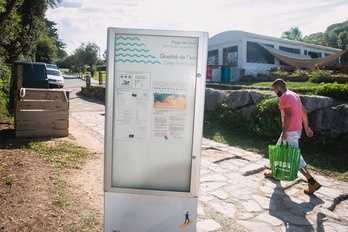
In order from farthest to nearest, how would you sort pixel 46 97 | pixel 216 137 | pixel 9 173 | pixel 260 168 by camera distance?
pixel 216 137 < pixel 46 97 < pixel 260 168 < pixel 9 173

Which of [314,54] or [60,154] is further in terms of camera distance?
[314,54]

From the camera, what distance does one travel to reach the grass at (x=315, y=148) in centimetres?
501

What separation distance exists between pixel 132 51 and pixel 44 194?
245cm

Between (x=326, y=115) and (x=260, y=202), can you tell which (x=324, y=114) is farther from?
(x=260, y=202)

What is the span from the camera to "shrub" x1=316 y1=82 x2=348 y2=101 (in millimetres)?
6383

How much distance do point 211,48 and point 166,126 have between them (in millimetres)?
18491

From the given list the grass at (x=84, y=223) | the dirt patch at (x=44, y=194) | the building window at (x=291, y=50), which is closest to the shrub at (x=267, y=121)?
the dirt patch at (x=44, y=194)

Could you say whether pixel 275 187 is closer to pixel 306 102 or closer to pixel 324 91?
pixel 306 102

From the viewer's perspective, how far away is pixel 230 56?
17734 millimetres

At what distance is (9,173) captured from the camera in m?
3.71

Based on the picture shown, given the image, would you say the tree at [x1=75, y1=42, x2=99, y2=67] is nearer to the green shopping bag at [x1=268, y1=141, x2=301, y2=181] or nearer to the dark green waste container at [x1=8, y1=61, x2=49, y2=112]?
the dark green waste container at [x1=8, y1=61, x2=49, y2=112]

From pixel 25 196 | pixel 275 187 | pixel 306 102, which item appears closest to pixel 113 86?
pixel 25 196

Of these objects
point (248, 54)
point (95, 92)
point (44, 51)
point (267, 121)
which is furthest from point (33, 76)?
point (44, 51)

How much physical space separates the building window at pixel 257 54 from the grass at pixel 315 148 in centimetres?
1082
